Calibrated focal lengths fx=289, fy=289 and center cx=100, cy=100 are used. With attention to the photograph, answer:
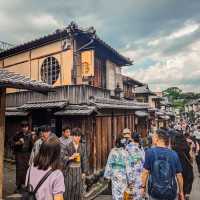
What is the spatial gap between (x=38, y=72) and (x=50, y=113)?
3.36 metres

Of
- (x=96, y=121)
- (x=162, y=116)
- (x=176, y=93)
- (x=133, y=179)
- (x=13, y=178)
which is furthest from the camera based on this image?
(x=176, y=93)

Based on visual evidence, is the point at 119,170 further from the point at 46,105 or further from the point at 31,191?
the point at 46,105

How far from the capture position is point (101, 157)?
1302 cm

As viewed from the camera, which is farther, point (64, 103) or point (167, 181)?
point (64, 103)

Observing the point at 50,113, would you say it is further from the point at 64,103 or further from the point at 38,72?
the point at 38,72

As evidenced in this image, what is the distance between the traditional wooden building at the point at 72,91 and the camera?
40.8 ft

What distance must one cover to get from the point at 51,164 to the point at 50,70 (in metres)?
12.4

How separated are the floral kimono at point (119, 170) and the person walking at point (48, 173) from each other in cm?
370

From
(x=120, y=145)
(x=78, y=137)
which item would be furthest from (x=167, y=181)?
(x=78, y=137)

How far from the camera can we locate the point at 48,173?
339cm

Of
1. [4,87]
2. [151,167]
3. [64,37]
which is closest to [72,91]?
[64,37]

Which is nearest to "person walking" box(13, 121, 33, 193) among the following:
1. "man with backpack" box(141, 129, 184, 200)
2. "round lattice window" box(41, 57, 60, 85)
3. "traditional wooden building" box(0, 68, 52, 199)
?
"traditional wooden building" box(0, 68, 52, 199)

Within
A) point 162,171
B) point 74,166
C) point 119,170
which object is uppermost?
point 162,171

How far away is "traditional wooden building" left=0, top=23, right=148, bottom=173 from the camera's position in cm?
1242
